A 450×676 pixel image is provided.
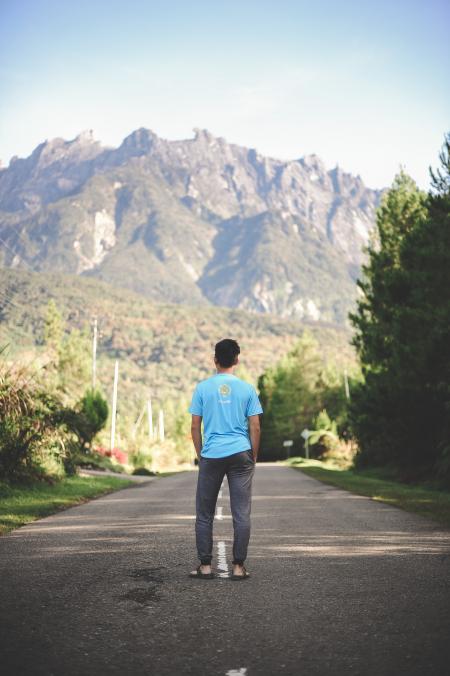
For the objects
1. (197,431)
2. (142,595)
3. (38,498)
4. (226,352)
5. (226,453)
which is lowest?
(38,498)

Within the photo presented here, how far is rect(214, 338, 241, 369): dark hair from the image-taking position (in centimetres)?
755

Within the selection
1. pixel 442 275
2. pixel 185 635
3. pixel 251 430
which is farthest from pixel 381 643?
pixel 442 275

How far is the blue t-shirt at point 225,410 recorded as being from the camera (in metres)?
7.37

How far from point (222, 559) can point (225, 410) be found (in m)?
2.17

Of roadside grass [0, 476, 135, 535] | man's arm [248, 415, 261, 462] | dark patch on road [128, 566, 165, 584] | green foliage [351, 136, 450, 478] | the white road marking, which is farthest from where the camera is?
green foliage [351, 136, 450, 478]

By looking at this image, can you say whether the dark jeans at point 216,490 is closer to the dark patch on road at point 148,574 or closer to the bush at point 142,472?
the dark patch on road at point 148,574

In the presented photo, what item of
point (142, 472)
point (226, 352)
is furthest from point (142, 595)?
point (142, 472)

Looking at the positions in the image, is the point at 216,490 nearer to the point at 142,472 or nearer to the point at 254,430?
the point at 254,430

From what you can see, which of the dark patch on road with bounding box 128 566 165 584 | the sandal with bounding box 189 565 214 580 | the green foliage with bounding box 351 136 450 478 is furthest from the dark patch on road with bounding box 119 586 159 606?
the green foliage with bounding box 351 136 450 478

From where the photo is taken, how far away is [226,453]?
24.0 ft

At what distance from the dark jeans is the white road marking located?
374 millimetres

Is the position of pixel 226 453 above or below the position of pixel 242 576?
above

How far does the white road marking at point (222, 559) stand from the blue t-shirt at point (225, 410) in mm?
1310

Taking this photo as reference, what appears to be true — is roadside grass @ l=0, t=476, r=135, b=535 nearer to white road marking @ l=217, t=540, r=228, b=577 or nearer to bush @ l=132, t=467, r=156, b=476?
white road marking @ l=217, t=540, r=228, b=577
